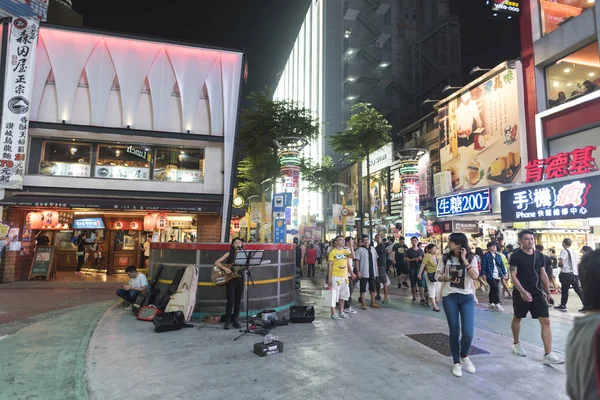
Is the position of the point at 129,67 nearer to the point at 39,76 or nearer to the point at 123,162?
the point at 39,76

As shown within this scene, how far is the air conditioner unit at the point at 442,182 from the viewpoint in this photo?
2653 centimetres

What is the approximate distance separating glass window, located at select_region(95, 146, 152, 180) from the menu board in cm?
364

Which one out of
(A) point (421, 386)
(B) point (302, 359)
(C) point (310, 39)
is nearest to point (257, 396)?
(B) point (302, 359)

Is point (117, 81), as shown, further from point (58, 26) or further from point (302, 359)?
point (302, 359)

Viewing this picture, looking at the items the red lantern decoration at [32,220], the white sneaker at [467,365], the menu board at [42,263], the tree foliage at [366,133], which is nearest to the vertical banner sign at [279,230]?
the tree foliage at [366,133]

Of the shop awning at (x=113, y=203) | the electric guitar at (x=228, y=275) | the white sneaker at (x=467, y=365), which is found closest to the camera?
the white sneaker at (x=467, y=365)

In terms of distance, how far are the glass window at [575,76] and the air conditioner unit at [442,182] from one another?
10533 millimetres

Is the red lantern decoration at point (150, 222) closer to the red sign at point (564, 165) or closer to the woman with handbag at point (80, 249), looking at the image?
the woman with handbag at point (80, 249)

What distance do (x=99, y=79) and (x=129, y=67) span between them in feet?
4.38

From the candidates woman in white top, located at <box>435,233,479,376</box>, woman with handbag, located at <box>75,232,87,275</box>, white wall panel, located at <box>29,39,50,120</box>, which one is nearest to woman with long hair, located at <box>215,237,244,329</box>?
woman in white top, located at <box>435,233,479,376</box>

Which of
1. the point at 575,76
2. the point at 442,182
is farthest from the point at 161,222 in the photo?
the point at 442,182

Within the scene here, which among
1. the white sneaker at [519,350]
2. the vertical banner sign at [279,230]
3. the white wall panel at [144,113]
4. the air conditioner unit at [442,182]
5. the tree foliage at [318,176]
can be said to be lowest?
the white sneaker at [519,350]

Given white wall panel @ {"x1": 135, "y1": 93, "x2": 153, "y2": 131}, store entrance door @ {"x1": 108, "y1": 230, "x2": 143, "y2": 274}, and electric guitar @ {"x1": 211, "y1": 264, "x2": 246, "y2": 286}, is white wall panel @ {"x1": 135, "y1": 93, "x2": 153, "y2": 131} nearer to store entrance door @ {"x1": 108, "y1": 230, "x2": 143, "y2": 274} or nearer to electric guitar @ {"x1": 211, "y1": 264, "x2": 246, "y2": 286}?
store entrance door @ {"x1": 108, "y1": 230, "x2": 143, "y2": 274}

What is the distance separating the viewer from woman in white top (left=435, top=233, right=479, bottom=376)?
4.82m
